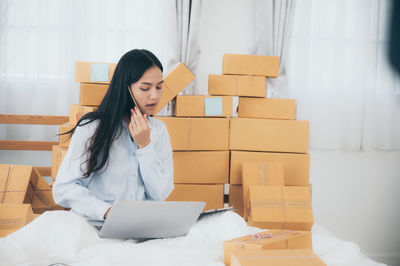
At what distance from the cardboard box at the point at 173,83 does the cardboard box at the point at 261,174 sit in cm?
61

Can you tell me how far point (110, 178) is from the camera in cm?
163

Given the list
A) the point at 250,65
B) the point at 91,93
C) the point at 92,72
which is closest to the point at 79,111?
the point at 91,93

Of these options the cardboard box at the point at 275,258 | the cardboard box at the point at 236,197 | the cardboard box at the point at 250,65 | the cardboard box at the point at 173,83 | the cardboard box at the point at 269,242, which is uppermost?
the cardboard box at the point at 250,65

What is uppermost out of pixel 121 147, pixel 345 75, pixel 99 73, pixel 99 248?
pixel 345 75

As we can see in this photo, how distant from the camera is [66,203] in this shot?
1.56m

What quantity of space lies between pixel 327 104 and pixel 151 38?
4.69 feet

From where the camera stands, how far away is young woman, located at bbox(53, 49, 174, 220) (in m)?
1.55

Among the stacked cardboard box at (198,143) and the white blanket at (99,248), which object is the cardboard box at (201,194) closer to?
the stacked cardboard box at (198,143)

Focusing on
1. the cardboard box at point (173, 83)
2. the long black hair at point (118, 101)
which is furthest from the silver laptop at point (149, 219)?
the cardboard box at point (173, 83)

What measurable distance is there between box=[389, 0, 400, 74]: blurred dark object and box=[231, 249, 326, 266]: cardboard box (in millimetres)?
2645

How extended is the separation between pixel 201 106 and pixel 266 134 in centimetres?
44

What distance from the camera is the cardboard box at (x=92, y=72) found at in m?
2.30

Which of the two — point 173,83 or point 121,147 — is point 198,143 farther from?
point 121,147

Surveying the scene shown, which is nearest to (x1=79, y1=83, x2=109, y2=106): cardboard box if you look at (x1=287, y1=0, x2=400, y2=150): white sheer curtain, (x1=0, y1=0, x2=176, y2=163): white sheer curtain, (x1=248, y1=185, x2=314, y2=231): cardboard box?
(x1=0, y1=0, x2=176, y2=163): white sheer curtain
